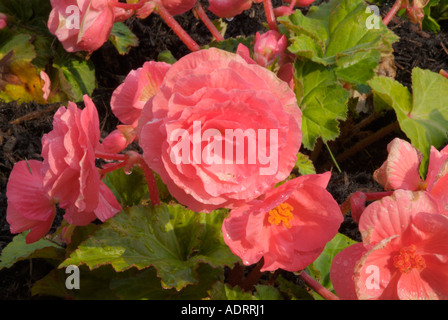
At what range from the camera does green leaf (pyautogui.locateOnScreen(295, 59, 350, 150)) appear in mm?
1312

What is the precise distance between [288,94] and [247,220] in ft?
0.70

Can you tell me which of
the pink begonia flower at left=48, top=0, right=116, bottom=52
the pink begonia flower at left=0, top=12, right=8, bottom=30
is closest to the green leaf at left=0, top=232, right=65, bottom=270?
the pink begonia flower at left=48, top=0, right=116, bottom=52

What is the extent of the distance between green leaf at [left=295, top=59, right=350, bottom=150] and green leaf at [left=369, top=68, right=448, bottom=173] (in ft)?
0.56

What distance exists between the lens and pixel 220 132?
74 centimetres

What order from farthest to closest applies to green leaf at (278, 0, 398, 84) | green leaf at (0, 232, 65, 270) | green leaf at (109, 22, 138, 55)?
green leaf at (109, 22, 138, 55) < green leaf at (278, 0, 398, 84) < green leaf at (0, 232, 65, 270)

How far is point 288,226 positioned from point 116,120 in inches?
45.4

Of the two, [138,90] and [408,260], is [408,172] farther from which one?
[138,90]

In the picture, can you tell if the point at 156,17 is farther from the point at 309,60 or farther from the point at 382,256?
the point at 382,256

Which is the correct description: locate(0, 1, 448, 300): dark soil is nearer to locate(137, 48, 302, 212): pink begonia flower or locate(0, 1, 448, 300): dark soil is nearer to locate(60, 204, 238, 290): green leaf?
locate(60, 204, 238, 290): green leaf

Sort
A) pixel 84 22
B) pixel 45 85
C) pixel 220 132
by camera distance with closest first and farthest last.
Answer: pixel 220 132
pixel 84 22
pixel 45 85

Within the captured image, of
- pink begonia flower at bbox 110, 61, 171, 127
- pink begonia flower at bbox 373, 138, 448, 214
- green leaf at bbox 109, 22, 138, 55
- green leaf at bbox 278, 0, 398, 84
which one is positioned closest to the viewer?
pink begonia flower at bbox 373, 138, 448, 214

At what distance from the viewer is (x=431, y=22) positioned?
86.7 inches

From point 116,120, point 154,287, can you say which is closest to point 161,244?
point 154,287
